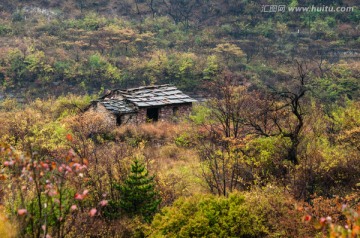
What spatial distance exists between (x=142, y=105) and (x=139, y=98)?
45.6 inches

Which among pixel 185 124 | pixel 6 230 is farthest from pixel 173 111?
pixel 6 230

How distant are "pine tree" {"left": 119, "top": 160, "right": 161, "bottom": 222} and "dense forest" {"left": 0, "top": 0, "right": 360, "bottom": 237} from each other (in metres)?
0.04

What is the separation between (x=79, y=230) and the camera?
33.0 ft

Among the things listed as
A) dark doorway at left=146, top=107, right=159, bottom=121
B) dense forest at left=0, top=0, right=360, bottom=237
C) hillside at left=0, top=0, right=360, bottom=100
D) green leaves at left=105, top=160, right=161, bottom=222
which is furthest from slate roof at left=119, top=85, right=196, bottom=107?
green leaves at left=105, top=160, right=161, bottom=222

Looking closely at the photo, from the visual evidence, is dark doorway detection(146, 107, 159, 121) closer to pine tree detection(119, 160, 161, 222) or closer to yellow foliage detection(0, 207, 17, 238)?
pine tree detection(119, 160, 161, 222)

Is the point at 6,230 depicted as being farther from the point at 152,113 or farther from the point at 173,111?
the point at 173,111

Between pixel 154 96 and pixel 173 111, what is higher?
pixel 154 96

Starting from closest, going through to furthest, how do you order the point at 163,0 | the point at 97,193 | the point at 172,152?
the point at 97,193 < the point at 172,152 < the point at 163,0

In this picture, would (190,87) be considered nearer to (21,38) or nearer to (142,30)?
(142,30)

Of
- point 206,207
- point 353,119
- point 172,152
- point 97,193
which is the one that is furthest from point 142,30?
point 206,207

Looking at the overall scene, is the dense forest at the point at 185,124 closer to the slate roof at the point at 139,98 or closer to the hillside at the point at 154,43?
the hillside at the point at 154,43

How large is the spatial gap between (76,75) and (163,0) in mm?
20210

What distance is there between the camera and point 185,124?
22375 mm

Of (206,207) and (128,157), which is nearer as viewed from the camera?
(206,207)
